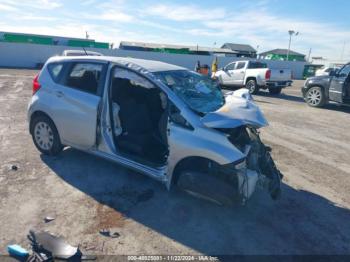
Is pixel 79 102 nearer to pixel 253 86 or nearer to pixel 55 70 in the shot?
pixel 55 70

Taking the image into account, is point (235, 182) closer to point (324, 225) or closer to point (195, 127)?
point (195, 127)

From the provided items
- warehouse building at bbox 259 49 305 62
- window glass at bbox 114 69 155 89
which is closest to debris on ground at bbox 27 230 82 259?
window glass at bbox 114 69 155 89

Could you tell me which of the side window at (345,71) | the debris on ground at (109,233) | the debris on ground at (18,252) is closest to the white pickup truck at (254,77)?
the side window at (345,71)

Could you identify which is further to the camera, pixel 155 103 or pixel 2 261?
pixel 155 103

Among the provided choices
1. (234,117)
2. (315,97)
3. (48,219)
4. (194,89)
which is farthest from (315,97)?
(48,219)

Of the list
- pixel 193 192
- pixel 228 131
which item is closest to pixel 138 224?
pixel 193 192

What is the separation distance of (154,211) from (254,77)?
522 inches

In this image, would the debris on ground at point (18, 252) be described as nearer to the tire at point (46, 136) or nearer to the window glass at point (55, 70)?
the tire at point (46, 136)

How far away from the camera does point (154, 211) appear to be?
154 inches

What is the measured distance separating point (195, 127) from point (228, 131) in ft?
1.35

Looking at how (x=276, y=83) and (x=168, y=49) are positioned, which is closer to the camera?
→ (x=276, y=83)

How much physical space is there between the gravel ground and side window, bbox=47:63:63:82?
1.42 meters

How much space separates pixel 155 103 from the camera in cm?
516

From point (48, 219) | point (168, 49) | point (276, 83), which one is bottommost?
point (48, 219)
